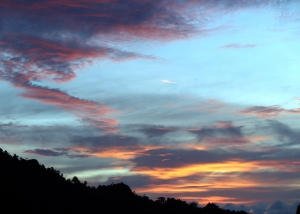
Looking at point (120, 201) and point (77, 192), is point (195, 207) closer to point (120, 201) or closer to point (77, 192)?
point (120, 201)

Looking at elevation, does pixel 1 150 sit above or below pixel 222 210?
above

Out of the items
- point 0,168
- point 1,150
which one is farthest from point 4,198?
point 1,150

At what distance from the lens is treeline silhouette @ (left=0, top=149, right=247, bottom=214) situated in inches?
2087

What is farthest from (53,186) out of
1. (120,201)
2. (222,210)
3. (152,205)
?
(222,210)

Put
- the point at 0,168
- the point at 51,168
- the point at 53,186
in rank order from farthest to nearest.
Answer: the point at 51,168, the point at 53,186, the point at 0,168

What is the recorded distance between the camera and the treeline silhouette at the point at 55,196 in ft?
174

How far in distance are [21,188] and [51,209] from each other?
5295mm

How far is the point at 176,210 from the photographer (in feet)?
281

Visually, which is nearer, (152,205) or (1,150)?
(1,150)

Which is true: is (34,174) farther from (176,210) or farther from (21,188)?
(176,210)

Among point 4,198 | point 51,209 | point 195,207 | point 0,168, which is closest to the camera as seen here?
point 4,198

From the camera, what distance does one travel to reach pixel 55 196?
61.9m

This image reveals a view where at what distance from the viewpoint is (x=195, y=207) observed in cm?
9369

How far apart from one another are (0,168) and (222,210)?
52532 millimetres
